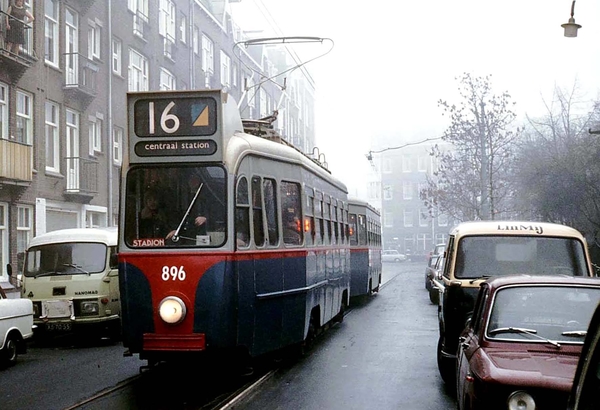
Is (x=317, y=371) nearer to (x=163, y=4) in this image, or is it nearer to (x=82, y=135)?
(x=82, y=135)

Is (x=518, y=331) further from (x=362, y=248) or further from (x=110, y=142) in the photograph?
(x=110, y=142)

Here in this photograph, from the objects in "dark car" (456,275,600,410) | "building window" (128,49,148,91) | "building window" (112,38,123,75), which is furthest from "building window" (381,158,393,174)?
"dark car" (456,275,600,410)

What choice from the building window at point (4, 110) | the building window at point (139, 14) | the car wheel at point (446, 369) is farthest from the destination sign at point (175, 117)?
the building window at point (139, 14)

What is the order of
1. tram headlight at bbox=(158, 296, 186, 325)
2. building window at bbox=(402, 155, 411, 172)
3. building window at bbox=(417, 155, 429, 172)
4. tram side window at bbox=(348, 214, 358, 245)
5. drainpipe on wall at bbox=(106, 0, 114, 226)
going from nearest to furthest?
tram headlight at bbox=(158, 296, 186, 325), tram side window at bbox=(348, 214, 358, 245), drainpipe on wall at bbox=(106, 0, 114, 226), building window at bbox=(417, 155, 429, 172), building window at bbox=(402, 155, 411, 172)

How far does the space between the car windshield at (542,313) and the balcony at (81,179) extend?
2216 centimetres

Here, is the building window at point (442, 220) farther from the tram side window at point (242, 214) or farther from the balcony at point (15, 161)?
the tram side window at point (242, 214)

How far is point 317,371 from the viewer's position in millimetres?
11070

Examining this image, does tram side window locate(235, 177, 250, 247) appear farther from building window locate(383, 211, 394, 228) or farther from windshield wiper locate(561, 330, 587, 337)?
building window locate(383, 211, 394, 228)

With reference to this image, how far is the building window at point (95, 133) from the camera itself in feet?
96.2

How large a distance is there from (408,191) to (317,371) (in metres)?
87.6

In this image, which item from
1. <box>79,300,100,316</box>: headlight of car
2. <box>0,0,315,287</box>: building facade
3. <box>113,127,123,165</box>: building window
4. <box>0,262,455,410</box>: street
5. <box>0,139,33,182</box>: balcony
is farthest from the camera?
<box>113,127,123,165</box>: building window

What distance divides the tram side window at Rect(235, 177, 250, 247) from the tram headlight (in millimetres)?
1013

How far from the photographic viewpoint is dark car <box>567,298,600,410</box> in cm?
298

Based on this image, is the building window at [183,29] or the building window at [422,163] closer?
the building window at [183,29]
